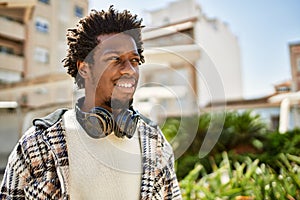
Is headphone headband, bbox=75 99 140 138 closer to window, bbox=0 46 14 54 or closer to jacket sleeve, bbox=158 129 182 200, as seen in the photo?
jacket sleeve, bbox=158 129 182 200

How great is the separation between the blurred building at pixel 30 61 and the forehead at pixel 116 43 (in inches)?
201


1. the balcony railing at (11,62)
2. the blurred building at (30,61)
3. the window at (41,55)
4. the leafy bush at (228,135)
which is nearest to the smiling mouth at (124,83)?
the leafy bush at (228,135)

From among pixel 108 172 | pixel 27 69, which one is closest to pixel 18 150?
pixel 108 172

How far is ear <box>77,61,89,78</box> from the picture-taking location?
101 cm

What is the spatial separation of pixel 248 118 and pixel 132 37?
4896mm

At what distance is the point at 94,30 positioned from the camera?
3.33ft

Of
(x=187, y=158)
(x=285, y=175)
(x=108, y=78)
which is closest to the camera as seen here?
(x=108, y=78)

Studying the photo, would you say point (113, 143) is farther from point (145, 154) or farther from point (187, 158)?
point (187, 158)

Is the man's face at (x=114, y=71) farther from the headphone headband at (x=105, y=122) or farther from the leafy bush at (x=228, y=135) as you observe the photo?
the leafy bush at (x=228, y=135)

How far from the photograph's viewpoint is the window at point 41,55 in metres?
12.3

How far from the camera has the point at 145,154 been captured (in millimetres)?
1044

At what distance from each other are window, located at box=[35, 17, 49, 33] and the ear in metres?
10.6

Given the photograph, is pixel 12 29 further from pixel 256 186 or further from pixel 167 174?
pixel 167 174

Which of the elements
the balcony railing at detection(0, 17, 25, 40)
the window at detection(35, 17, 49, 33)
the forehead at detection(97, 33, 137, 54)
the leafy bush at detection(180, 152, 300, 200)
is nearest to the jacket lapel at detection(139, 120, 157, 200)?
the forehead at detection(97, 33, 137, 54)
